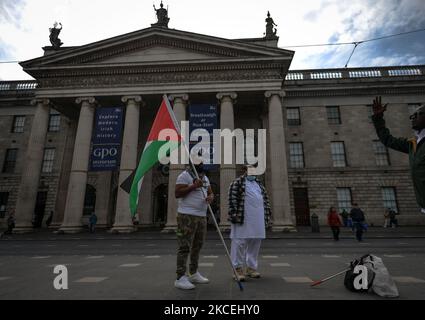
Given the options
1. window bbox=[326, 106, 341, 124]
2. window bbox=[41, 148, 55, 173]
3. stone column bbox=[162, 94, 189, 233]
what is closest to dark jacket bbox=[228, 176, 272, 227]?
stone column bbox=[162, 94, 189, 233]

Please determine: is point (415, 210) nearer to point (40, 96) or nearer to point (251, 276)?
point (251, 276)

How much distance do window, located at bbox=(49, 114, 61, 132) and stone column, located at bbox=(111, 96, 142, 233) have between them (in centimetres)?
1185

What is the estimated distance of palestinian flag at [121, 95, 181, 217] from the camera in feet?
14.5

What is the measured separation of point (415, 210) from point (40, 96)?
33668mm

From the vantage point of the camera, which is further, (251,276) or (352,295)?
(251,276)

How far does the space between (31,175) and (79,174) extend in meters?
4.07

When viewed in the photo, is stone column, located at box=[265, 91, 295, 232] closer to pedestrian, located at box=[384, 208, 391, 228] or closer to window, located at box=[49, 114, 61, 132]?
pedestrian, located at box=[384, 208, 391, 228]

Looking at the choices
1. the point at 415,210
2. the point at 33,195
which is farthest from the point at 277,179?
the point at 33,195

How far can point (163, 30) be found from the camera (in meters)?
22.1

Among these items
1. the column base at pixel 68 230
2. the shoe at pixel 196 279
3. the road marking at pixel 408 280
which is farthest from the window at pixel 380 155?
the column base at pixel 68 230

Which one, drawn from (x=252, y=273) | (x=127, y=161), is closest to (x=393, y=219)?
(x=127, y=161)

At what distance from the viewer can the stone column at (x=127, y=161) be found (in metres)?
18.7

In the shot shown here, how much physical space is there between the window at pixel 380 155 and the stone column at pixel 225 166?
13.9 metres

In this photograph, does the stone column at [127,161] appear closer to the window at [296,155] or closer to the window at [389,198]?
the window at [296,155]
